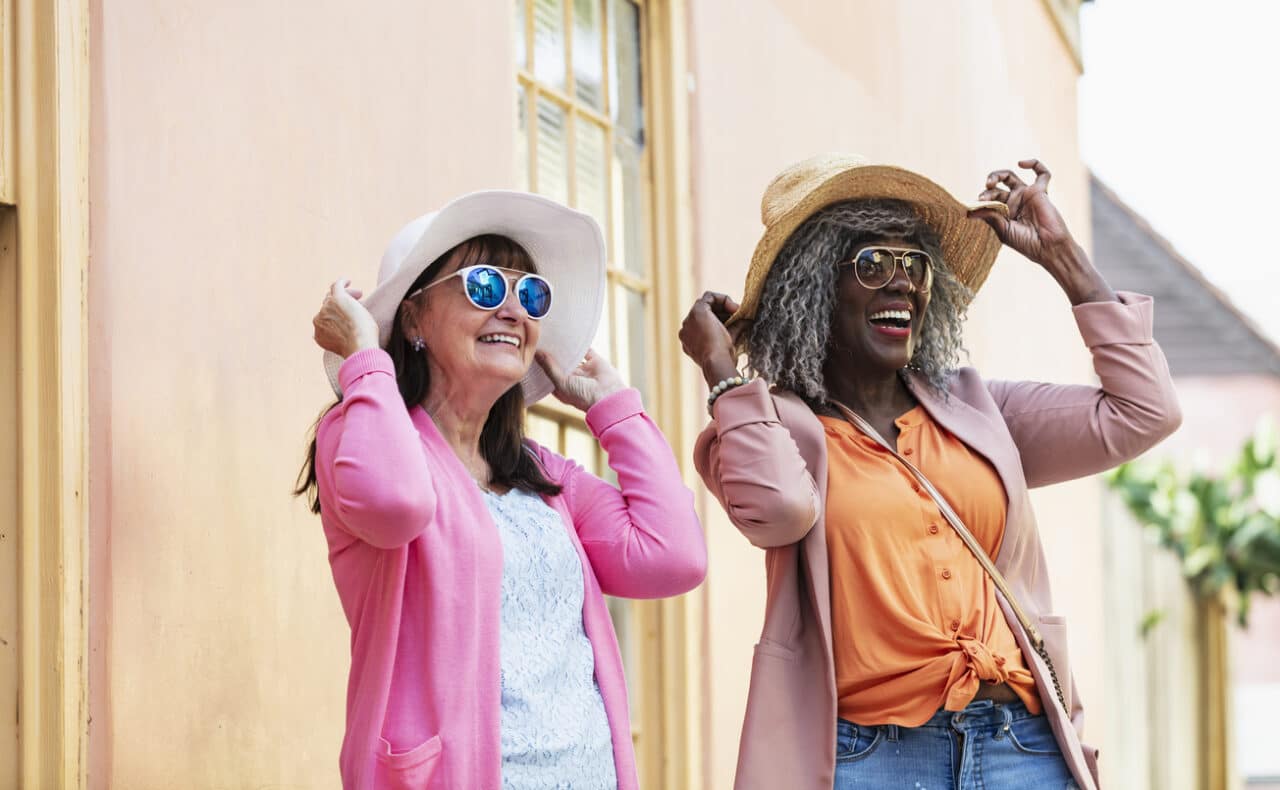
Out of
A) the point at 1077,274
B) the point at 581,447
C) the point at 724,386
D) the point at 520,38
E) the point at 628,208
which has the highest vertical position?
the point at 520,38

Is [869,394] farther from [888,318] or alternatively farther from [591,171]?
[591,171]

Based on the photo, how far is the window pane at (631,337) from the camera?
588 cm

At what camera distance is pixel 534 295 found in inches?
133

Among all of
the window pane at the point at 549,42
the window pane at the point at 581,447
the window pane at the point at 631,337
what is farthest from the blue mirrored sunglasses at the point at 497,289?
the window pane at the point at 631,337

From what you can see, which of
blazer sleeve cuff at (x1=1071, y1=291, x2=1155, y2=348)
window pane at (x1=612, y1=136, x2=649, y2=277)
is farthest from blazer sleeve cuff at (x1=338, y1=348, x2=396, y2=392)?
window pane at (x1=612, y1=136, x2=649, y2=277)

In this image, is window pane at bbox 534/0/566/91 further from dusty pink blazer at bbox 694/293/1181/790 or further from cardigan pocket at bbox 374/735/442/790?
cardigan pocket at bbox 374/735/442/790

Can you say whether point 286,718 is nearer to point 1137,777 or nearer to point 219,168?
point 219,168

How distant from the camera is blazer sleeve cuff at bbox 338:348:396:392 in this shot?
10.3 feet

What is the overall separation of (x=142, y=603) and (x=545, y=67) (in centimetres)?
260

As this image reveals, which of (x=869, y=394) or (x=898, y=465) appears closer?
(x=898, y=465)

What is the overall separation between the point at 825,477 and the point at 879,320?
364 millimetres

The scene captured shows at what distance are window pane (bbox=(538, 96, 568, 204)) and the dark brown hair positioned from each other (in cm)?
206

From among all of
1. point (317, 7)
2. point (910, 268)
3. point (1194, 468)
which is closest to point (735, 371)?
point (910, 268)

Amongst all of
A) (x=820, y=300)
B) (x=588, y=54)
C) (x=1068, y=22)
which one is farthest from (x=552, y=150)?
(x=1068, y=22)
